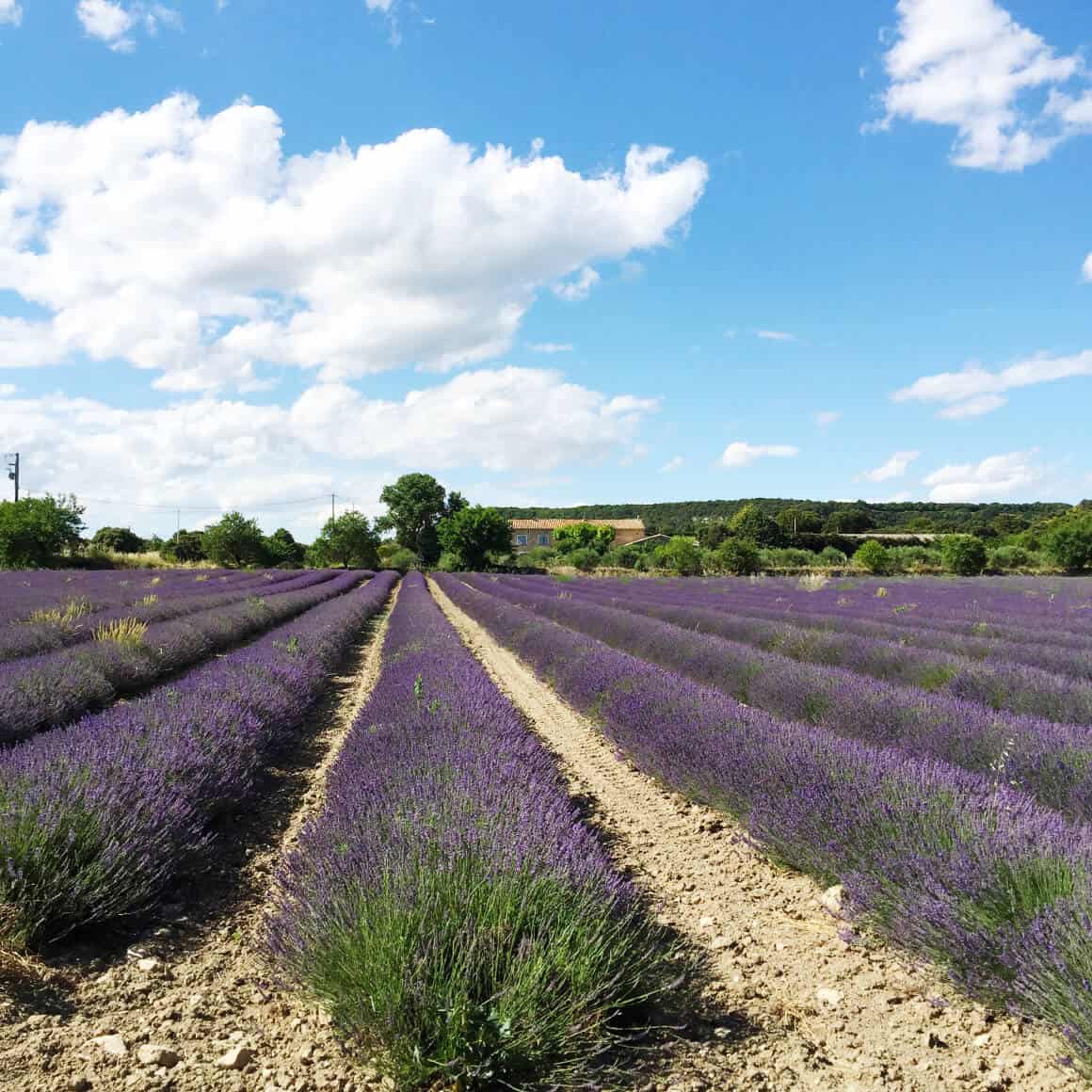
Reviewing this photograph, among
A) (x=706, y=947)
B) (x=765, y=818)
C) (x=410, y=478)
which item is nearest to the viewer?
(x=706, y=947)

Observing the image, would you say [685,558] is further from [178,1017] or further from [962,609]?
[178,1017]

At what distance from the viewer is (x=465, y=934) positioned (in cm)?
212

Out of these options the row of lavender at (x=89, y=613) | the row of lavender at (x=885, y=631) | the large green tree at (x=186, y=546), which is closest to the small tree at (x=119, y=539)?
the large green tree at (x=186, y=546)

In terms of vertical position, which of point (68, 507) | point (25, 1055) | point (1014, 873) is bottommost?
point (25, 1055)

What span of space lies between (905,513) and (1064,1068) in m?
102

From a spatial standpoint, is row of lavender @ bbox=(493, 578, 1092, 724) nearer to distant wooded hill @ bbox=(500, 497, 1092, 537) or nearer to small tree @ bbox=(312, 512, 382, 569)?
small tree @ bbox=(312, 512, 382, 569)

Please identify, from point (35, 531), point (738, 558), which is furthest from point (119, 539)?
point (738, 558)

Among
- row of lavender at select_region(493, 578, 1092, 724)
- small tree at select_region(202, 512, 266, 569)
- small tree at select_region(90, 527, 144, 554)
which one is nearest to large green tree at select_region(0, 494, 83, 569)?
small tree at select_region(202, 512, 266, 569)

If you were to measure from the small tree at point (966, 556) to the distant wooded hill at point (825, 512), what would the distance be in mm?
28128

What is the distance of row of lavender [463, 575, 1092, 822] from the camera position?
388 cm

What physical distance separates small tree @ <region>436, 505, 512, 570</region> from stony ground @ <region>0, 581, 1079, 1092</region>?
185ft

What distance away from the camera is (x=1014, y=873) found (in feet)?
8.11

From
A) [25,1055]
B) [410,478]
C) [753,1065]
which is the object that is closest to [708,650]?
[753,1065]

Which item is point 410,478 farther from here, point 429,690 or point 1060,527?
point 429,690
